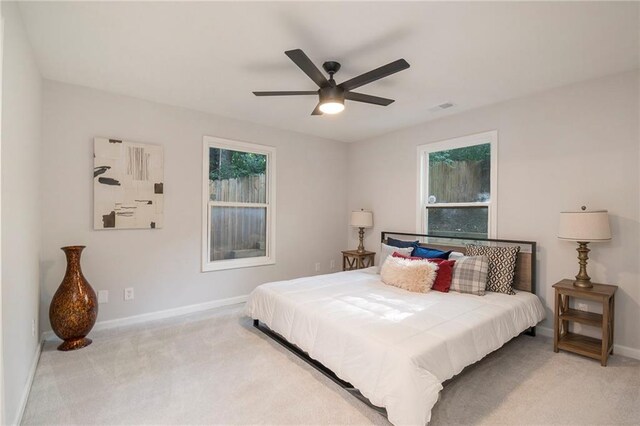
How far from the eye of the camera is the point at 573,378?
236cm

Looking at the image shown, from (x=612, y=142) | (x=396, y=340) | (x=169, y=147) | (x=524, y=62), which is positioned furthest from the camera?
(x=169, y=147)

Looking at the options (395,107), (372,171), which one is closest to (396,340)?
(395,107)

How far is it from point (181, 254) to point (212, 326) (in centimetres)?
99

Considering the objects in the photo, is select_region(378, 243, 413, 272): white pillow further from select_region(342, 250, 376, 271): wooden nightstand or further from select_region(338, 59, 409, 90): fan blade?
select_region(338, 59, 409, 90): fan blade

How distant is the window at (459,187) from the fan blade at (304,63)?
2.31 m

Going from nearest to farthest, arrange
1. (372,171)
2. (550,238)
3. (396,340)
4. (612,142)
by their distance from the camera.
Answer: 1. (396,340)
2. (612,142)
3. (550,238)
4. (372,171)

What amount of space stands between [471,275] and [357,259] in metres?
2.06

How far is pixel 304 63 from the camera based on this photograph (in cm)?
208

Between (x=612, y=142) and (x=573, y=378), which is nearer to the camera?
(x=573, y=378)

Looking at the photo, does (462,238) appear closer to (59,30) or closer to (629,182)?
(629,182)

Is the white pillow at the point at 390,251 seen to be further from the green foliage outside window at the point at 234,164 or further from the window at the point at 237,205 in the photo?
the green foliage outside window at the point at 234,164

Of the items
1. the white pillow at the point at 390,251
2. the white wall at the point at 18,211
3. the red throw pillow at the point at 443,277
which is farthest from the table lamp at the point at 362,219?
the white wall at the point at 18,211

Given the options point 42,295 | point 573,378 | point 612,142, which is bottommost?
point 573,378

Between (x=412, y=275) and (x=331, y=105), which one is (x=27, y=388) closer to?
(x=331, y=105)
